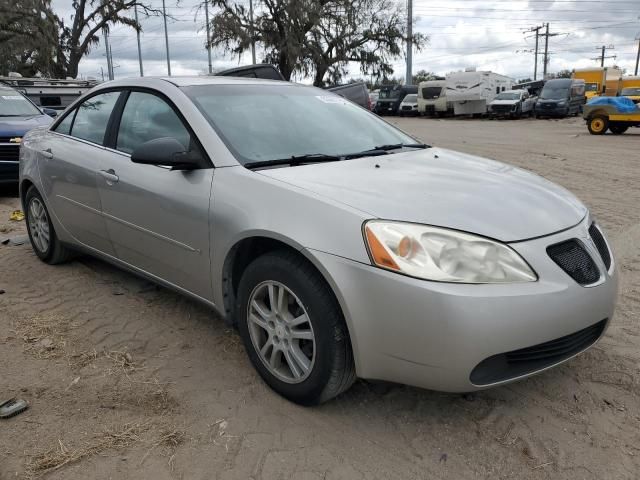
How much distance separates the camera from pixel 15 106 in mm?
9125

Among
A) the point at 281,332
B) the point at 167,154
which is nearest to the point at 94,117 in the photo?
the point at 167,154

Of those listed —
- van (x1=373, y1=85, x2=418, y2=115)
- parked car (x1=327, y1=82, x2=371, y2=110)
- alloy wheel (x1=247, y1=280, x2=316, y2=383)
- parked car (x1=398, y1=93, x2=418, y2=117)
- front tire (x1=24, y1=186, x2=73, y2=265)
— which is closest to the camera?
alloy wheel (x1=247, y1=280, x2=316, y2=383)

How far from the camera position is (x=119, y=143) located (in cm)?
371

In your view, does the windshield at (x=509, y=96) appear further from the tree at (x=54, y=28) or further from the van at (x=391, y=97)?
the tree at (x=54, y=28)

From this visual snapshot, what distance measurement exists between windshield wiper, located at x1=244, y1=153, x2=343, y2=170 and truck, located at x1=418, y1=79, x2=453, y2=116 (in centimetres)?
3151

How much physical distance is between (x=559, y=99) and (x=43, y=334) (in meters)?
30.5

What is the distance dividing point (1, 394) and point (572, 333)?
9.06 ft

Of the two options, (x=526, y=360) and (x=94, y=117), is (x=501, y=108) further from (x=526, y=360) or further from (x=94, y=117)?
(x=526, y=360)

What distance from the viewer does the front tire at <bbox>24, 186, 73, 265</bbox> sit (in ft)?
15.2

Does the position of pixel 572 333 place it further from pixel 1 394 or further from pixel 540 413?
pixel 1 394

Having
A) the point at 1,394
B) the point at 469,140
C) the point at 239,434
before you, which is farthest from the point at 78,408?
the point at 469,140

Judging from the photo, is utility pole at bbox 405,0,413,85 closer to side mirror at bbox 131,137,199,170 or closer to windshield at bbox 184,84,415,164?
windshield at bbox 184,84,415,164

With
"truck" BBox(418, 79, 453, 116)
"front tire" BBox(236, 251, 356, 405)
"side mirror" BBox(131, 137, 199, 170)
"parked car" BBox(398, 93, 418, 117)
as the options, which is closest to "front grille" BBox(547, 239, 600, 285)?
A: "front tire" BBox(236, 251, 356, 405)

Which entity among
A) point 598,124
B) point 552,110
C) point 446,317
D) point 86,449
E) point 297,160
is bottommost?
point 86,449
